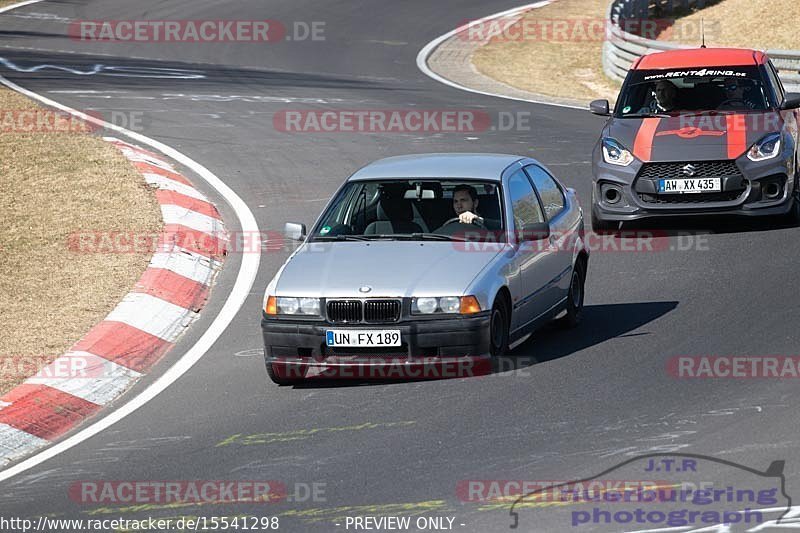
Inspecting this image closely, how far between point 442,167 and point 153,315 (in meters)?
2.68

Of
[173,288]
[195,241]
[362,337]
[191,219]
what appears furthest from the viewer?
[191,219]

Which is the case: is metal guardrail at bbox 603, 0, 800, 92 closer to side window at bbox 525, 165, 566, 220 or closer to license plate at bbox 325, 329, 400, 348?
side window at bbox 525, 165, 566, 220

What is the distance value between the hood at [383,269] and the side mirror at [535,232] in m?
0.35

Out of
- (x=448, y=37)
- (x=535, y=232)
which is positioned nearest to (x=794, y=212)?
(x=535, y=232)

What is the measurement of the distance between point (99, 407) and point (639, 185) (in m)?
6.49

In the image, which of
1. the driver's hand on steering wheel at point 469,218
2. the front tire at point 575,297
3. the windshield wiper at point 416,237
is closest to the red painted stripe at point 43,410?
the windshield wiper at point 416,237

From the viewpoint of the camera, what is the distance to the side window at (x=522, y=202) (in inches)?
414

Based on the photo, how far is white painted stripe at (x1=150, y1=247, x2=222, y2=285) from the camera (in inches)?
505

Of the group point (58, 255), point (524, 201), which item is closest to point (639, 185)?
point (524, 201)

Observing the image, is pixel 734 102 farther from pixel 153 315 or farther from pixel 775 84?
pixel 153 315

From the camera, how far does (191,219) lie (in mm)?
14656

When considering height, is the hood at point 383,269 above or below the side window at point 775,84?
below

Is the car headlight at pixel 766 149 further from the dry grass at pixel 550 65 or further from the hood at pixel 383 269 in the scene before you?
the dry grass at pixel 550 65

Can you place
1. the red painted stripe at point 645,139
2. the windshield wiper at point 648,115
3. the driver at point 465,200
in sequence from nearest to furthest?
the driver at point 465,200 < the red painted stripe at point 645,139 < the windshield wiper at point 648,115
